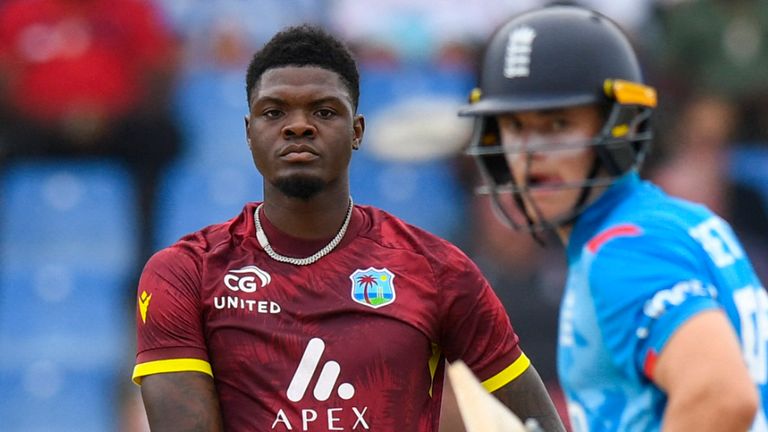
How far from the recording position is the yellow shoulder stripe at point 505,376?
3730 mm

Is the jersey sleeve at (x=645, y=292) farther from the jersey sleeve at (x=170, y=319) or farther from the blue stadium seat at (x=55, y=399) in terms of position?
the blue stadium seat at (x=55, y=399)

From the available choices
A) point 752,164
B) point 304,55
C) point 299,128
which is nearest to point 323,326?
point 299,128

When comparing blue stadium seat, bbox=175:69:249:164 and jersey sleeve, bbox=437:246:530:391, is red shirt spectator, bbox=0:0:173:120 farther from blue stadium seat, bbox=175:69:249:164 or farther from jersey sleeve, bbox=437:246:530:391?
jersey sleeve, bbox=437:246:530:391

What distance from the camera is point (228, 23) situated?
873 centimetres

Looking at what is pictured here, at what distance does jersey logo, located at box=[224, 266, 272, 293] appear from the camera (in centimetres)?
361

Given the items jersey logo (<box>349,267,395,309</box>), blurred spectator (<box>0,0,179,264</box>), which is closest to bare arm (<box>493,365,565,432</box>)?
jersey logo (<box>349,267,395,309</box>)

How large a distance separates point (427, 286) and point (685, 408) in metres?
1.14

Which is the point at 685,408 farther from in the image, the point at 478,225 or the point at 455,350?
the point at 478,225

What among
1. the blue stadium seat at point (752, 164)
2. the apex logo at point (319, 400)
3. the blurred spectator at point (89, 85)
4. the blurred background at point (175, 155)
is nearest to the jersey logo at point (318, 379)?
the apex logo at point (319, 400)

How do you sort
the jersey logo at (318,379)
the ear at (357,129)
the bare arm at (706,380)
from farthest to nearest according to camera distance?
the ear at (357,129) → the jersey logo at (318,379) → the bare arm at (706,380)

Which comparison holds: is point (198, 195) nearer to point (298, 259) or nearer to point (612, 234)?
point (298, 259)

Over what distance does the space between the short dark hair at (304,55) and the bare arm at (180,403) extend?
800 millimetres

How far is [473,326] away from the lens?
372 centimetres

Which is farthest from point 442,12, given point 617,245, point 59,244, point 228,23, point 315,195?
point 617,245
